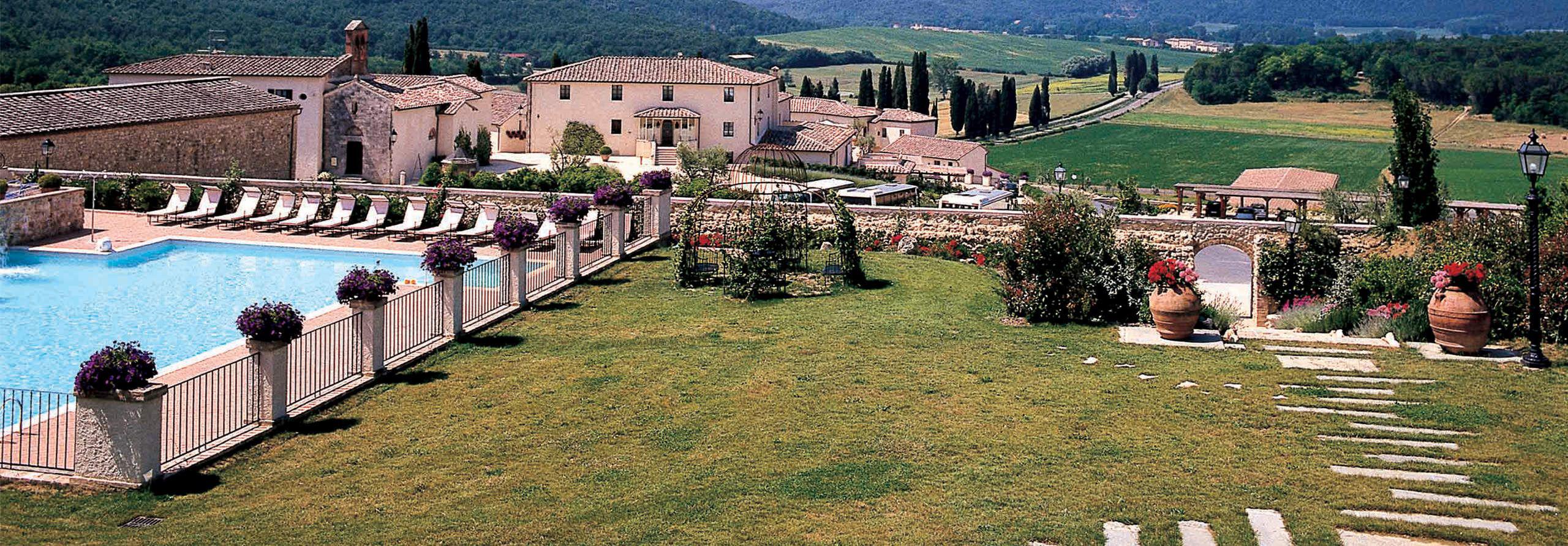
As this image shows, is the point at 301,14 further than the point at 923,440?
A: Yes

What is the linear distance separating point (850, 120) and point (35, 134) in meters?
54.3

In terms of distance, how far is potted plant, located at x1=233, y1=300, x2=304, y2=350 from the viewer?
12.2 meters

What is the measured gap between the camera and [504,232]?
58.9 ft

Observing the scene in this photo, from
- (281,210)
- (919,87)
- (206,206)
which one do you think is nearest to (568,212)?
(281,210)

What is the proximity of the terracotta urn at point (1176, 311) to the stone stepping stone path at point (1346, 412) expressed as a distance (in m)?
3.07

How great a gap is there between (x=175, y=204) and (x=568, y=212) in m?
10.0

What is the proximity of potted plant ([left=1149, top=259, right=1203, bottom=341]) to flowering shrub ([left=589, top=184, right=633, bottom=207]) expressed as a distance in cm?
903

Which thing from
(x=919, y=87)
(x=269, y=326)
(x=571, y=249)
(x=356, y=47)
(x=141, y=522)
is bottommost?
(x=141, y=522)

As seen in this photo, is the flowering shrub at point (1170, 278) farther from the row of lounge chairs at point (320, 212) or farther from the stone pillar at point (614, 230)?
the row of lounge chairs at point (320, 212)

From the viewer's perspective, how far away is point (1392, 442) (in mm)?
11539

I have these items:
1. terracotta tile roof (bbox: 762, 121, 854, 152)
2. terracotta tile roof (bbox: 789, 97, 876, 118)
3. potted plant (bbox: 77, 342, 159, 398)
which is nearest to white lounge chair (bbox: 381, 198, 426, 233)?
potted plant (bbox: 77, 342, 159, 398)

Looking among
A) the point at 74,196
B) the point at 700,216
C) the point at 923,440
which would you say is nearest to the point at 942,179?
the point at 700,216

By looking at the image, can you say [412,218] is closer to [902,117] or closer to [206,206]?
[206,206]

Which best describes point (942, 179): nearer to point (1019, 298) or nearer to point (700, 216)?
point (700, 216)
